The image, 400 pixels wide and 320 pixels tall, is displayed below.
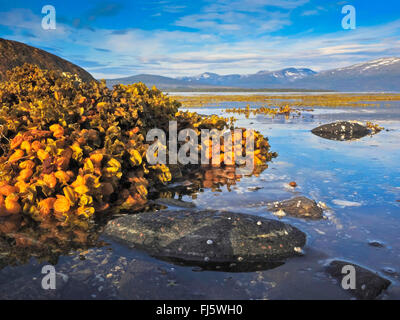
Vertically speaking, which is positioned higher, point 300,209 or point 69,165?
point 69,165

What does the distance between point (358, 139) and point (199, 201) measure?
10.7 m

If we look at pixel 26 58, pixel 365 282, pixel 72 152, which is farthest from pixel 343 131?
pixel 26 58

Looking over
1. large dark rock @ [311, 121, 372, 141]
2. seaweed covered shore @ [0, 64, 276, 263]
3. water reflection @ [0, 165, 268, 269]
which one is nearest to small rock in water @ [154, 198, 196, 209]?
water reflection @ [0, 165, 268, 269]

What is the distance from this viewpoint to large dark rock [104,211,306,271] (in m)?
4.28

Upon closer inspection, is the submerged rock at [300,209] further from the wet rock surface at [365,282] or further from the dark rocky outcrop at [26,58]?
the dark rocky outcrop at [26,58]

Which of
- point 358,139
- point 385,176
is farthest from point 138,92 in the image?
point 358,139

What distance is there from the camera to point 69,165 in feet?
21.3

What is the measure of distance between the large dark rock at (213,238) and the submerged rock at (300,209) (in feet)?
2.98

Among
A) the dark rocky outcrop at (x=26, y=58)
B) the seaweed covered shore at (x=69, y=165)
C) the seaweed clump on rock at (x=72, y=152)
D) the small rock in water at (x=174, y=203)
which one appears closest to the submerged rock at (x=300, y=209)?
the small rock in water at (x=174, y=203)

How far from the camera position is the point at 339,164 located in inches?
387

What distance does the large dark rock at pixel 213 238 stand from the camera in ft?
14.0

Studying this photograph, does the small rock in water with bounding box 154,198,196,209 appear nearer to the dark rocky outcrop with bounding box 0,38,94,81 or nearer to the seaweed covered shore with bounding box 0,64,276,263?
the seaweed covered shore with bounding box 0,64,276,263

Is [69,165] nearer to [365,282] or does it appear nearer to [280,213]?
[280,213]

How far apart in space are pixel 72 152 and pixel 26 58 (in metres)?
10.8
